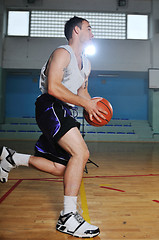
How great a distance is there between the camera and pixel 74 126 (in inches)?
57.6

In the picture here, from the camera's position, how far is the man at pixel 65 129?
55.8 inches

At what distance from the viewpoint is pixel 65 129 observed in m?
1.42

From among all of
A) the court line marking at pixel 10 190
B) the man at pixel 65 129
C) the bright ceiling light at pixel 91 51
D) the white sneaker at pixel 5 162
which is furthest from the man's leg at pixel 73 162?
the bright ceiling light at pixel 91 51

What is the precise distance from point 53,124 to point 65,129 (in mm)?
89

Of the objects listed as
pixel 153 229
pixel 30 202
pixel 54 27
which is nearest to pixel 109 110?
pixel 153 229

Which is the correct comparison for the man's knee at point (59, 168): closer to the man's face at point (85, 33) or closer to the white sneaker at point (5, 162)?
the white sneaker at point (5, 162)

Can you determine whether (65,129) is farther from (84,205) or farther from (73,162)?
(84,205)

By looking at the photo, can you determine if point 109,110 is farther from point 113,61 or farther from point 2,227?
point 113,61

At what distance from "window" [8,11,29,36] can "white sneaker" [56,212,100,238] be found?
10.1m

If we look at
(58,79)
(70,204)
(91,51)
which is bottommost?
(70,204)

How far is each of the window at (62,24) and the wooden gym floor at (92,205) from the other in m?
8.49

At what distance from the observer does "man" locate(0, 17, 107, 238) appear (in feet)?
4.65

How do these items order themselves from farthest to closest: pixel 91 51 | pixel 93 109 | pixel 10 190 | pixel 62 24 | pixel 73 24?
pixel 62 24, pixel 91 51, pixel 10 190, pixel 73 24, pixel 93 109

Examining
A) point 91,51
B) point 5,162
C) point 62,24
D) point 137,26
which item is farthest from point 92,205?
point 137,26
